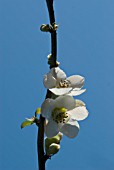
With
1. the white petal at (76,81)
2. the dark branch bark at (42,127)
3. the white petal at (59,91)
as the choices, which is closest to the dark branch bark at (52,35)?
the dark branch bark at (42,127)

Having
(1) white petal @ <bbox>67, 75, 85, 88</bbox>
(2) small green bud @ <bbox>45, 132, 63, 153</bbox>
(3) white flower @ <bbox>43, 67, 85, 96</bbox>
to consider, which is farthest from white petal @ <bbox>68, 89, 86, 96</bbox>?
(2) small green bud @ <bbox>45, 132, 63, 153</bbox>

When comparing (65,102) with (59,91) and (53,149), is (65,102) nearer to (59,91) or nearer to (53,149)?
(59,91)

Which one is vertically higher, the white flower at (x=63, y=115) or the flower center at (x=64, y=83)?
the flower center at (x=64, y=83)

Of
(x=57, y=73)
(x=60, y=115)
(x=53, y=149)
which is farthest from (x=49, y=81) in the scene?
(x=53, y=149)

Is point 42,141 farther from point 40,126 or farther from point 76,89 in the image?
point 76,89

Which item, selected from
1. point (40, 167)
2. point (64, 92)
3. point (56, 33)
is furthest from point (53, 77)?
point (40, 167)

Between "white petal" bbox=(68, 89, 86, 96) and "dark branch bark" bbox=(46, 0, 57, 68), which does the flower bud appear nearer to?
"dark branch bark" bbox=(46, 0, 57, 68)

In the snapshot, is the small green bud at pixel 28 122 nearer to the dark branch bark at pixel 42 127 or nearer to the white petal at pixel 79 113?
the dark branch bark at pixel 42 127

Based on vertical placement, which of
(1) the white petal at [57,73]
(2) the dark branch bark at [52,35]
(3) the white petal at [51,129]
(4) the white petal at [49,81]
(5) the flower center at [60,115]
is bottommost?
(3) the white petal at [51,129]

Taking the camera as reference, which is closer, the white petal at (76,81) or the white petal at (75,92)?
the white petal at (75,92)
